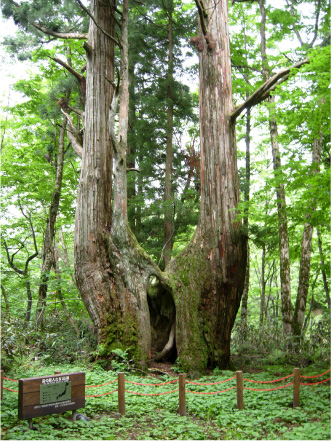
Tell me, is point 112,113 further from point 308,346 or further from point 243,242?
point 308,346

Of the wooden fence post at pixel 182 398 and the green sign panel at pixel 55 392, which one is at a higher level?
the green sign panel at pixel 55 392

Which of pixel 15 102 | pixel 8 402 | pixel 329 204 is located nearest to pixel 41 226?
pixel 15 102

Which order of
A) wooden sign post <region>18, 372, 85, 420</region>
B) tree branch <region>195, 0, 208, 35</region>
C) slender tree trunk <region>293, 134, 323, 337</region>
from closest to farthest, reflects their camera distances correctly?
wooden sign post <region>18, 372, 85, 420</region>, tree branch <region>195, 0, 208, 35</region>, slender tree trunk <region>293, 134, 323, 337</region>

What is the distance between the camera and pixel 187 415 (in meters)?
5.35

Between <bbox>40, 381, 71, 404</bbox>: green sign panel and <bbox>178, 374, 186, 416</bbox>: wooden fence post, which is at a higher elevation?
<bbox>40, 381, 71, 404</bbox>: green sign panel

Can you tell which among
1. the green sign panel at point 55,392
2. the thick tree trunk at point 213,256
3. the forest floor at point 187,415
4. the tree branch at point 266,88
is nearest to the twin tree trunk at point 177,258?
the thick tree trunk at point 213,256

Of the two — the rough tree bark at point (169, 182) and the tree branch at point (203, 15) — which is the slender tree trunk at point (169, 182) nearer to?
the rough tree bark at point (169, 182)

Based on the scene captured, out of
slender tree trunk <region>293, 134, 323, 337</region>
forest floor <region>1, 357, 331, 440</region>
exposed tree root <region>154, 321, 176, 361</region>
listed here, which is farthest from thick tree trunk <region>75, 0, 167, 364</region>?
slender tree trunk <region>293, 134, 323, 337</region>

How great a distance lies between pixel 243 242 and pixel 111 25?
6.00 metres

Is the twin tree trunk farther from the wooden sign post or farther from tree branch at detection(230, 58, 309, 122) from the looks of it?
the wooden sign post

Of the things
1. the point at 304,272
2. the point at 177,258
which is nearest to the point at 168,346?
the point at 177,258

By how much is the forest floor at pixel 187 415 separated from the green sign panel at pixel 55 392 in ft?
0.89

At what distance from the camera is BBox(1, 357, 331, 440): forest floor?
14.5ft

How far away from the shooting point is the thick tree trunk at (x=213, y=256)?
24.8 ft
